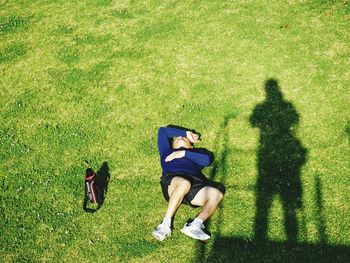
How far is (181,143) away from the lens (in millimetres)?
9109

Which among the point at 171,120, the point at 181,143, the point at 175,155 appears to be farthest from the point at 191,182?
the point at 171,120

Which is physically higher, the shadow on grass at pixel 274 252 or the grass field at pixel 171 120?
the grass field at pixel 171 120

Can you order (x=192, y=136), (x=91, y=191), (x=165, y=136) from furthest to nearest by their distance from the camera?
(x=192, y=136)
(x=165, y=136)
(x=91, y=191)

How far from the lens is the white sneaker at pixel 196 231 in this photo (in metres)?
7.42

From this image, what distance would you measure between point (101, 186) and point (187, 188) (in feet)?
7.51

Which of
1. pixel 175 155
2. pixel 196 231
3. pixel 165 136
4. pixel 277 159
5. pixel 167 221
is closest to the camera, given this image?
pixel 196 231

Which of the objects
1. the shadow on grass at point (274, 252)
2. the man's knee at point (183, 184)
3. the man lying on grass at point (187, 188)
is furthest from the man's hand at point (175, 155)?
the shadow on grass at point (274, 252)

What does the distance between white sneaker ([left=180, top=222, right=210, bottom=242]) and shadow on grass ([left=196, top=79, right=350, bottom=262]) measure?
0.77 feet

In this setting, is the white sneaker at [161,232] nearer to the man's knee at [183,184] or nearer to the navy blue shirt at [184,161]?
the man's knee at [183,184]

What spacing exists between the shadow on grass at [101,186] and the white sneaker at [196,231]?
2055 millimetres

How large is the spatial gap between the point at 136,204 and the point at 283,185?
3315 millimetres

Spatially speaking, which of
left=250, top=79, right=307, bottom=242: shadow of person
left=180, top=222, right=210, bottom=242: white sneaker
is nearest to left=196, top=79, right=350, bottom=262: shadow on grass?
left=250, top=79, right=307, bottom=242: shadow of person

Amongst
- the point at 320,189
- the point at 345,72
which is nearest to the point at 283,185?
the point at 320,189

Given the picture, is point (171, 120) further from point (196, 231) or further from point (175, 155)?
point (196, 231)
